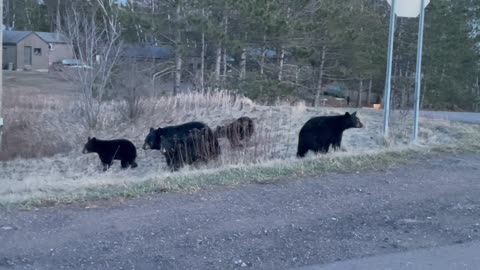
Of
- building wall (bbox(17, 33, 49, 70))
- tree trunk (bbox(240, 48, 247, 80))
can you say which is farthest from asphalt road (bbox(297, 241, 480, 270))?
building wall (bbox(17, 33, 49, 70))

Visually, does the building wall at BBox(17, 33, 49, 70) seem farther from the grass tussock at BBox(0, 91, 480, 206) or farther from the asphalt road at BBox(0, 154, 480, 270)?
the asphalt road at BBox(0, 154, 480, 270)

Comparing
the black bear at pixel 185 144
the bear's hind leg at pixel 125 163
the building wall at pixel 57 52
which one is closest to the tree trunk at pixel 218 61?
the bear's hind leg at pixel 125 163

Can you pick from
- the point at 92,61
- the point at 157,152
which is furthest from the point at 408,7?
the point at 92,61

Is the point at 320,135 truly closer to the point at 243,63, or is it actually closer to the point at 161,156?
the point at 161,156

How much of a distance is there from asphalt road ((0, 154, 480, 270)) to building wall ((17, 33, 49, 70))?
208 feet

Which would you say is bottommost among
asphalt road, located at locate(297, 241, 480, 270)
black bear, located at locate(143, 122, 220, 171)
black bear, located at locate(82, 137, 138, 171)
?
black bear, located at locate(82, 137, 138, 171)

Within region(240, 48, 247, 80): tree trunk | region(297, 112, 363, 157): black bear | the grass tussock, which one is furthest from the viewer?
region(240, 48, 247, 80): tree trunk

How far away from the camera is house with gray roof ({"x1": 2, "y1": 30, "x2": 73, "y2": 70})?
228 ft

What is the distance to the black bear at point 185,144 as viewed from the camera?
13812mm

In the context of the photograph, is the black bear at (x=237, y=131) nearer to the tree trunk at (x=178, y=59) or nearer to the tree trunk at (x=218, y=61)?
the tree trunk at (x=218, y=61)

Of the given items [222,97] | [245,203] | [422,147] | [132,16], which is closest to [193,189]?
[245,203]

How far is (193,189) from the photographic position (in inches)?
364

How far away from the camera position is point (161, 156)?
17.5 meters

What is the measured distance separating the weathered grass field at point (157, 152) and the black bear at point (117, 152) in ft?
0.79
